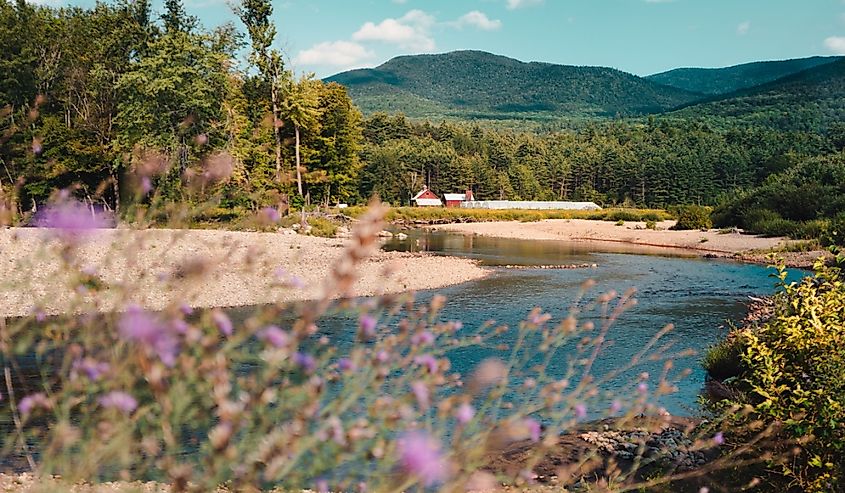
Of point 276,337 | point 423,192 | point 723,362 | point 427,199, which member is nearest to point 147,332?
point 276,337

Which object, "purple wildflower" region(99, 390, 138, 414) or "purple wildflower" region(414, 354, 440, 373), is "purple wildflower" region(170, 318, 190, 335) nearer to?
"purple wildflower" region(99, 390, 138, 414)

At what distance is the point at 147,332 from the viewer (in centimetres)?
159

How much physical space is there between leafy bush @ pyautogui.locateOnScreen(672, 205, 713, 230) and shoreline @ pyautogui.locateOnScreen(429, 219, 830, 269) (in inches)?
62.5

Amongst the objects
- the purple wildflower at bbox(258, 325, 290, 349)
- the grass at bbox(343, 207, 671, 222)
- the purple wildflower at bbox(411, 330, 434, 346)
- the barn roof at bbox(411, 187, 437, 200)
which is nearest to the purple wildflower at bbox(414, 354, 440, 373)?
the purple wildflower at bbox(411, 330, 434, 346)

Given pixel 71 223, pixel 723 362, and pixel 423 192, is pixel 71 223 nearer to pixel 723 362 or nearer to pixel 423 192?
pixel 723 362

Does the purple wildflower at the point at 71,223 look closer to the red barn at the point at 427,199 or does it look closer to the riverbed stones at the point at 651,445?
the riverbed stones at the point at 651,445

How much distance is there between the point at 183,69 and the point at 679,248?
102ft

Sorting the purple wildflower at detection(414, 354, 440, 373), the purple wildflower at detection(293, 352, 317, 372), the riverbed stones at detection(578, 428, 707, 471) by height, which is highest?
the purple wildflower at detection(293, 352, 317, 372)

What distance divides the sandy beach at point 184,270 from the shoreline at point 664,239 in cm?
1530

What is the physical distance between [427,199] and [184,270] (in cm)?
10206

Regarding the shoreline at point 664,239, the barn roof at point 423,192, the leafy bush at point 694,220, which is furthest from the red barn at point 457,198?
the leafy bush at point 694,220

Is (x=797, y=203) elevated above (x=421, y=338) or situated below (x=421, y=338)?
below

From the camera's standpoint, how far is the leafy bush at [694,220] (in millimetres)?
54812

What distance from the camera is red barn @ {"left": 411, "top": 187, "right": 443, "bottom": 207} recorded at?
338 feet
